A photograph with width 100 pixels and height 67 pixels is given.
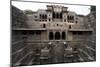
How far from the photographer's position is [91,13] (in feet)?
8.39

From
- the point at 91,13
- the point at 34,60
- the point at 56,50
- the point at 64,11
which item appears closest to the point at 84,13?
the point at 91,13

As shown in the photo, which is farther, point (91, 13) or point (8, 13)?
point (91, 13)

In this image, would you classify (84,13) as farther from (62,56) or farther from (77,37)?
(62,56)

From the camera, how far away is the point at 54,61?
2.44m
